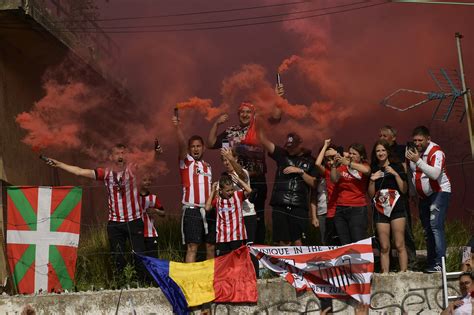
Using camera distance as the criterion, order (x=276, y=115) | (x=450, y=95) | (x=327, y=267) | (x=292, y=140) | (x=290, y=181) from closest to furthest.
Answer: (x=327, y=267) < (x=290, y=181) < (x=292, y=140) < (x=276, y=115) < (x=450, y=95)

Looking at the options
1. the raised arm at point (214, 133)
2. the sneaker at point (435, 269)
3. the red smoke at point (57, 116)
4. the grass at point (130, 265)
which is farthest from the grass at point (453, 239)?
the red smoke at point (57, 116)

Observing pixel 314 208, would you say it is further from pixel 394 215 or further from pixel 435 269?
pixel 435 269

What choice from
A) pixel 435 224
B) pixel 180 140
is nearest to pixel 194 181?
pixel 180 140

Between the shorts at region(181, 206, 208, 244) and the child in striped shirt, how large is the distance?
0.78ft

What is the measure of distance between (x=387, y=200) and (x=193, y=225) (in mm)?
2347

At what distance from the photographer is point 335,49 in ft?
40.1

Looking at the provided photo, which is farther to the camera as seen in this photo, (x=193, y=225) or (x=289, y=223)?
(x=289, y=223)

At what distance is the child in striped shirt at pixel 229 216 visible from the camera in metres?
9.67

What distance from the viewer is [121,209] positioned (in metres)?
9.83

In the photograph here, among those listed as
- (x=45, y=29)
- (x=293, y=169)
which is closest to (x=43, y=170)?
(x=45, y=29)

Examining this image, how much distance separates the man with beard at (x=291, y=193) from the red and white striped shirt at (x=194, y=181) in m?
0.86

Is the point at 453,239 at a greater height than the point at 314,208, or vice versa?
the point at 314,208

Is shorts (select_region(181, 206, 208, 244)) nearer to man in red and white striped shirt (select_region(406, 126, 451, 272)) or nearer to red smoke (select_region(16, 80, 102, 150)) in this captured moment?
red smoke (select_region(16, 80, 102, 150))

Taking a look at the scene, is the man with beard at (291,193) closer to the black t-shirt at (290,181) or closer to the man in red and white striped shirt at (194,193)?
the black t-shirt at (290,181)
